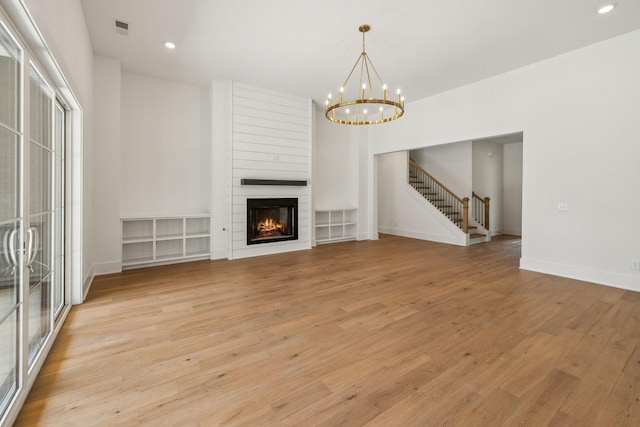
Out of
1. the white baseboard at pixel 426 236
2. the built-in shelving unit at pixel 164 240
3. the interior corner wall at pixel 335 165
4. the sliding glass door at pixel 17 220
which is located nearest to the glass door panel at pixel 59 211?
the sliding glass door at pixel 17 220

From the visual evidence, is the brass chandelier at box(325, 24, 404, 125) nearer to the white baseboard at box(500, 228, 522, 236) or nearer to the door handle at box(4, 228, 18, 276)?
the door handle at box(4, 228, 18, 276)

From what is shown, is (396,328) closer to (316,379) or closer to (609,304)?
(316,379)

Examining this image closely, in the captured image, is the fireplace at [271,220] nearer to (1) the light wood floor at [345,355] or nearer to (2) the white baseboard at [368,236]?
(1) the light wood floor at [345,355]

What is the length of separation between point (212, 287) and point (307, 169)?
354 cm

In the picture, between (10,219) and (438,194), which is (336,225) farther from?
(10,219)

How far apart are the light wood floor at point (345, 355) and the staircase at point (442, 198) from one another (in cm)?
395

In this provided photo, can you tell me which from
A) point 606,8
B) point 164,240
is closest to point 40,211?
point 164,240

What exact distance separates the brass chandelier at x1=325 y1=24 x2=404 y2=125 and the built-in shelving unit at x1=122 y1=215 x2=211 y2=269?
330 centimetres

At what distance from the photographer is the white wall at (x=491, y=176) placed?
29.1ft

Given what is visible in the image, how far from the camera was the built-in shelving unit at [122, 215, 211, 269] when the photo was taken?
5051mm

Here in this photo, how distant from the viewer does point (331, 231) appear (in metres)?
7.71

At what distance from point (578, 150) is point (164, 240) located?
6909mm

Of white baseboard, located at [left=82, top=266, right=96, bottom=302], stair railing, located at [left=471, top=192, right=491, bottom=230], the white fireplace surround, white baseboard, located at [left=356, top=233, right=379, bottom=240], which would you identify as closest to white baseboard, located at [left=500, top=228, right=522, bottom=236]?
stair railing, located at [left=471, top=192, right=491, bottom=230]

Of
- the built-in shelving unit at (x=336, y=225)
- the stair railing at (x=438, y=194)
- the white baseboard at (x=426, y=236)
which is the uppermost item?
the stair railing at (x=438, y=194)
